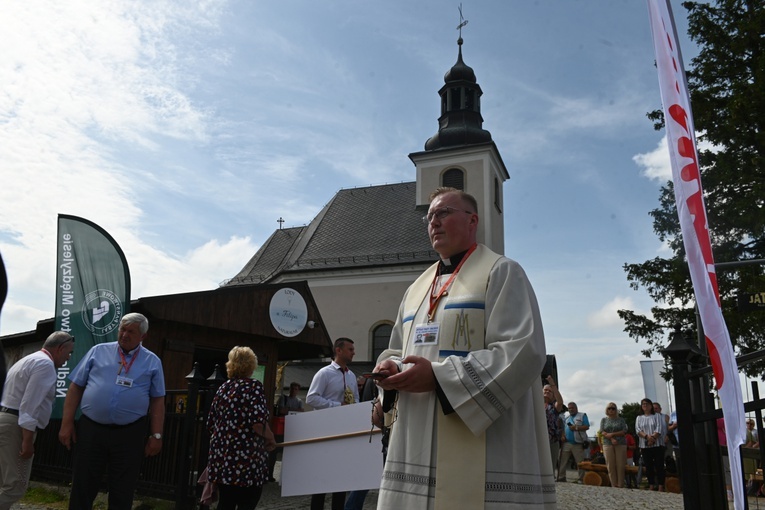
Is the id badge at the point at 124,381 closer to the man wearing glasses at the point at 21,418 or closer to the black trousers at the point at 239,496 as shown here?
the man wearing glasses at the point at 21,418

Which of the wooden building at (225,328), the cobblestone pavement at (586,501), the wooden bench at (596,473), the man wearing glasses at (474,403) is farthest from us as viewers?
the wooden bench at (596,473)

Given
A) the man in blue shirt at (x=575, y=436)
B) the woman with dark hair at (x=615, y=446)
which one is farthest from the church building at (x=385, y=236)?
the woman with dark hair at (x=615, y=446)

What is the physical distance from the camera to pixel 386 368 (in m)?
2.93

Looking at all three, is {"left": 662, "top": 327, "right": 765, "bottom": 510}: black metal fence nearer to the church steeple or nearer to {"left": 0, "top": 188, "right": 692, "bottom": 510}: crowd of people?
{"left": 0, "top": 188, "right": 692, "bottom": 510}: crowd of people

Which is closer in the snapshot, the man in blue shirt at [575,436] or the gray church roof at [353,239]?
the man in blue shirt at [575,436]

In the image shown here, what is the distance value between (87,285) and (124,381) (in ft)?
13.3

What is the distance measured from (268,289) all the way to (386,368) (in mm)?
11087

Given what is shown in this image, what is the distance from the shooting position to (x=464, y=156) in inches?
1558

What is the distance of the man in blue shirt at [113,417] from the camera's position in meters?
5.71

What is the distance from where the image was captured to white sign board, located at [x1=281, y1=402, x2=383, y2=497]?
5.96 m

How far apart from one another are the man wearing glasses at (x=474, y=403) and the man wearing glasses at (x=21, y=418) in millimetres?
4660

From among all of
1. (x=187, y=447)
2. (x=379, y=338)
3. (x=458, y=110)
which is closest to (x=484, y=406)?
(x=187, y=447)

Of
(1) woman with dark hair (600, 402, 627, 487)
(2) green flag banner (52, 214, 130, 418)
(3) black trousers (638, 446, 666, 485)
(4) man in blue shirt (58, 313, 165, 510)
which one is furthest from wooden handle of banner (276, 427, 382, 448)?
(3) black trousers (638, 446, 666, 485)

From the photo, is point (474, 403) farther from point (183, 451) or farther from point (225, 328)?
point (225, 328)
